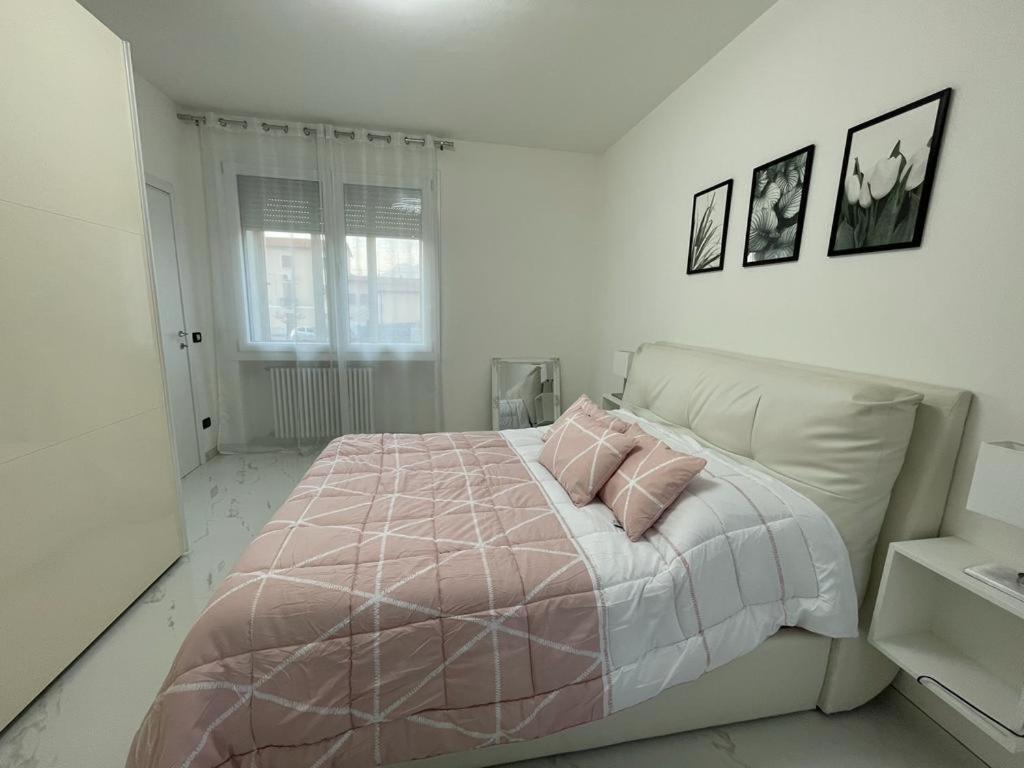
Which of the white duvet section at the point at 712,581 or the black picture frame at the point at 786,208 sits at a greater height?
the black picture frame at the point at 786,208

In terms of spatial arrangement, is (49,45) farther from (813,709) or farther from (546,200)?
(813,709)

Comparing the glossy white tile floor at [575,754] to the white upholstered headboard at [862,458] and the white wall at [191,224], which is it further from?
the white wall at [191,224]

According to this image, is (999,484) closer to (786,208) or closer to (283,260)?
(786,208)

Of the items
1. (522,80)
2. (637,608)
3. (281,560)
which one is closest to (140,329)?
(281,560)

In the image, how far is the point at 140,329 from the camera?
6.07 feet

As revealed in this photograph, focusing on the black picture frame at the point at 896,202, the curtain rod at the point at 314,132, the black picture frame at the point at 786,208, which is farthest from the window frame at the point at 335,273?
the black picture frame at the point at 896,202

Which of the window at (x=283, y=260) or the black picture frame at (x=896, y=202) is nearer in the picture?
the black picture frame at (x=896, y=202)

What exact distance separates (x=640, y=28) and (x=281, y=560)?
268 centimetres

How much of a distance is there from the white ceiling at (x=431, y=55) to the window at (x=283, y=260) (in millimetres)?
550

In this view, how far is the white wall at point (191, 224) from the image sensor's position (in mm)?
2859

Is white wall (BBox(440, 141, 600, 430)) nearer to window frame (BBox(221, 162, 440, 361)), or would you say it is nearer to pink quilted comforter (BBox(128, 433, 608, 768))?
window frame (BBox(221, 162, 440, 361))

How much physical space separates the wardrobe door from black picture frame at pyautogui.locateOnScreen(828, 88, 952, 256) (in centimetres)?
276

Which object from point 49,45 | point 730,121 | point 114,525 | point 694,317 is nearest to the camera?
point 49,45

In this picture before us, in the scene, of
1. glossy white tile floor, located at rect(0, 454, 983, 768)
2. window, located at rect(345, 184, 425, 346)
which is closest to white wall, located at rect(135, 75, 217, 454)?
window, located at rect(345, 184, 425, 346)
